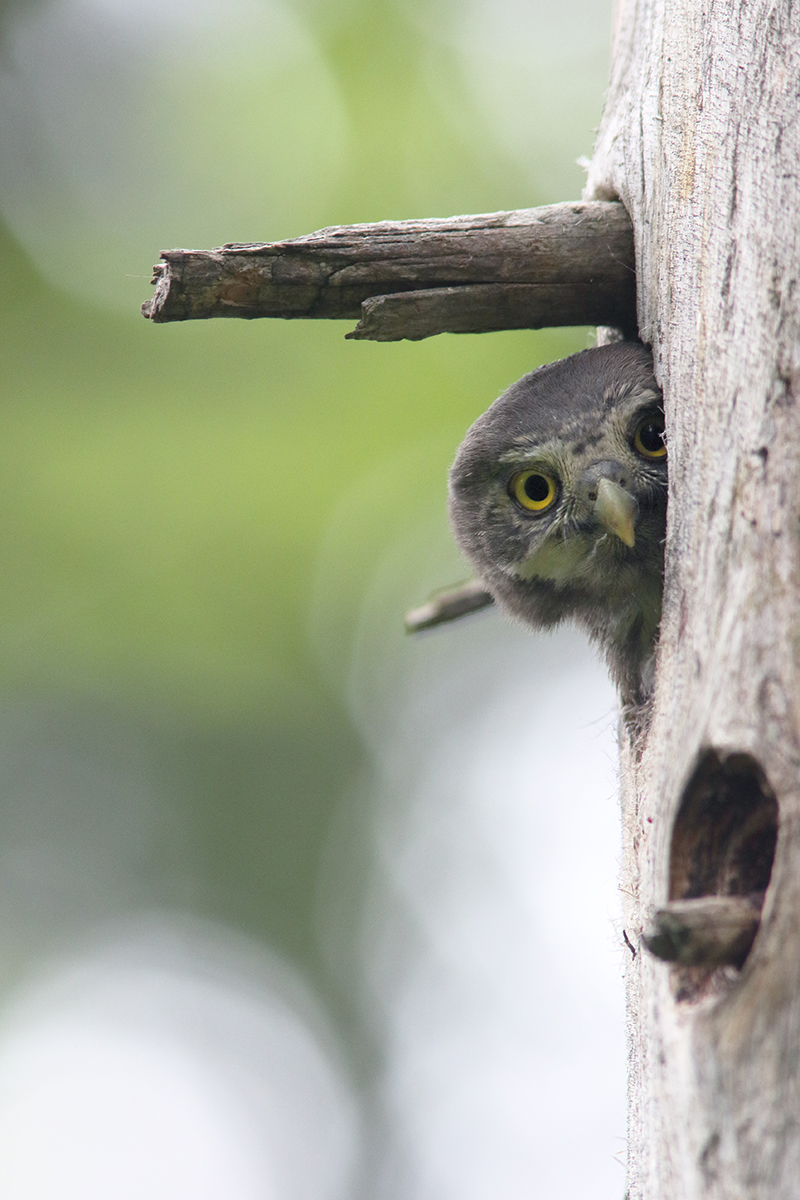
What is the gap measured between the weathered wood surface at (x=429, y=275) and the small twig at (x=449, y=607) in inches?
45.9

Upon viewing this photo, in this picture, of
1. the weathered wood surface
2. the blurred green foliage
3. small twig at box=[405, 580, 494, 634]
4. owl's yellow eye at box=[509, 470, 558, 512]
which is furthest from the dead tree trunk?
the blurred green foliage

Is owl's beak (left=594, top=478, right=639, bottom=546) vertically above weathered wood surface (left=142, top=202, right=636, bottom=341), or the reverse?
weathered wood surface (left=142, top=202, right=636, bottom=341)

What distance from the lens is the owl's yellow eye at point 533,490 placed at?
125 inches

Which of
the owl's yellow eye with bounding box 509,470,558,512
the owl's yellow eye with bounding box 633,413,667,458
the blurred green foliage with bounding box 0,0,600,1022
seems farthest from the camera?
the blurred green foliage with bounding box 0,0,600,1022

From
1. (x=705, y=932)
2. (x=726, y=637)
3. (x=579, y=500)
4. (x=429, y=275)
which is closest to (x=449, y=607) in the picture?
(x=579, y=500)

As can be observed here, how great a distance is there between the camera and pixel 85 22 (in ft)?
25.3

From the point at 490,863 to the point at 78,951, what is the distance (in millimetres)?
3638

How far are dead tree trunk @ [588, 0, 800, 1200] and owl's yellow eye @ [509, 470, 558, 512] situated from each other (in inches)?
27.3

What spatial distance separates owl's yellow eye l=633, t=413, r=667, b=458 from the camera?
2.94m

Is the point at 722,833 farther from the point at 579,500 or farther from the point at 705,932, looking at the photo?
the point at 579,500

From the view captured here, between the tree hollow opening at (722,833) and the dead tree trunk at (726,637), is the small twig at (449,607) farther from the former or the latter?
the tree hollow opening at (722,833)

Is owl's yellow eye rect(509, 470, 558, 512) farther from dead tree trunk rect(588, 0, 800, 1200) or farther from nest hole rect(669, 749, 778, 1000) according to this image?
nest hole rect(669, 749, 778, 1000)

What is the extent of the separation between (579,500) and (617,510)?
27cm

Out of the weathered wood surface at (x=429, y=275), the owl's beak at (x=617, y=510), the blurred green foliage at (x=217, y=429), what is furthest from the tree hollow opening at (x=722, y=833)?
the blurred green foliage at (x=217, y=429)
